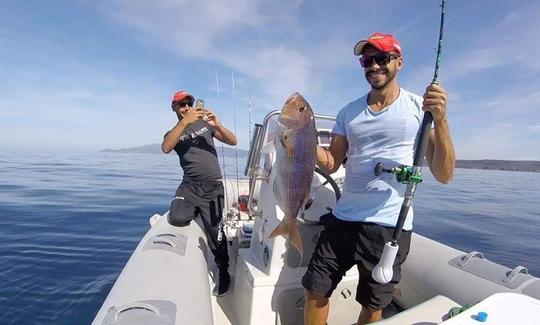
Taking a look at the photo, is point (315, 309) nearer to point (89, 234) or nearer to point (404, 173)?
point (404, 173)

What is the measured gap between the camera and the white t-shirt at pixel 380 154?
7.73ft

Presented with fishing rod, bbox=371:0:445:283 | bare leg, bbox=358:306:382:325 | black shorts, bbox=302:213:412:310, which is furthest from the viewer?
bare leg, bbox=358:306:382:325

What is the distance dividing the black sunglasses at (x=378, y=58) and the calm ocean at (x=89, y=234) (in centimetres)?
431

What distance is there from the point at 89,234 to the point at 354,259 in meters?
7.92

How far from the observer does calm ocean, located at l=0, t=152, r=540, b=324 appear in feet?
16.7

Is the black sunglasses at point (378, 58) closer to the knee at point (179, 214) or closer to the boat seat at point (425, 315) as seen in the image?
the boat seat at point (425, 315)

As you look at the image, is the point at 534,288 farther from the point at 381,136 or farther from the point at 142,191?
the point at 142,191

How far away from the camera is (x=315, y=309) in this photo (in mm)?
2598

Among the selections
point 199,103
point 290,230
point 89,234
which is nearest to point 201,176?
point 199,103

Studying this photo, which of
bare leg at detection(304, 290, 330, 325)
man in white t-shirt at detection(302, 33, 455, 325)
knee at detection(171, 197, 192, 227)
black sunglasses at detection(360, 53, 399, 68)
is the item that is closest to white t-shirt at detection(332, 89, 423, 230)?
man in white t-shirt at detection(302, 33, 455, 325)

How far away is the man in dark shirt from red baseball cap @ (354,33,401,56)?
2.47 metres

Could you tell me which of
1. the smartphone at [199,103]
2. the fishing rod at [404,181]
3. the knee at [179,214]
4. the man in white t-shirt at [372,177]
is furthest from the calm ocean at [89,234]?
the fishing rod at [404,181]

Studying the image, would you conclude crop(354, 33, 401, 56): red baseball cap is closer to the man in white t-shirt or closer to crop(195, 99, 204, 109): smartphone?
the man in white t-shirt

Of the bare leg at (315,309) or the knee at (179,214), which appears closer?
the bare leg at (315,309)
